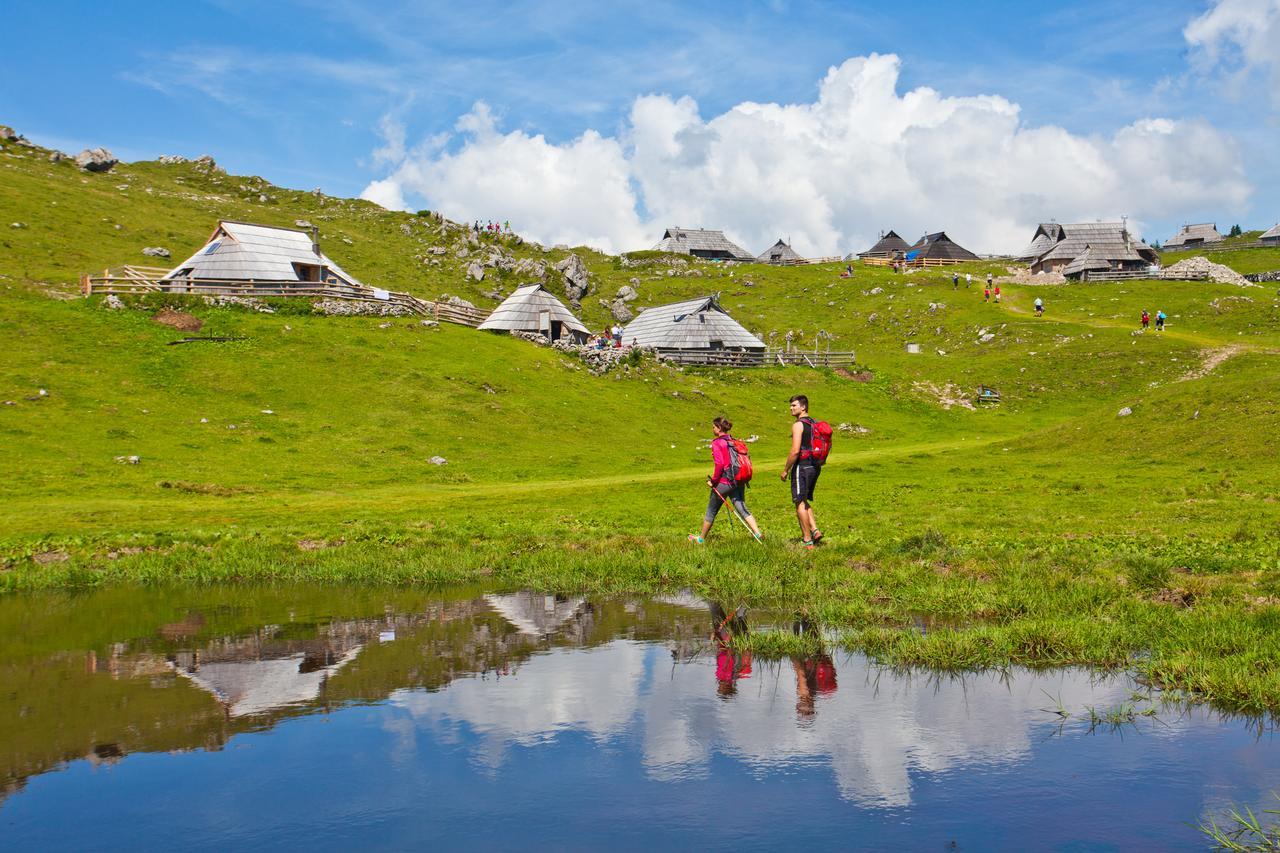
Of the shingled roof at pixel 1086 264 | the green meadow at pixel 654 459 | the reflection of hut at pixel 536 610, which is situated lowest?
the reflection of hut at pixel 536 610

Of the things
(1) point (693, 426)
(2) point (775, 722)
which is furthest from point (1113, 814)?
(1) point (693, 426)

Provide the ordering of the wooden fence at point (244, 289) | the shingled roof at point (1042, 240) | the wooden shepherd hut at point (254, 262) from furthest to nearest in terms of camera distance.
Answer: the shingled roof at point (1042, 240)
the wooden shepherd hut at point (254, 262)
the wooden fence at point (244, 289)

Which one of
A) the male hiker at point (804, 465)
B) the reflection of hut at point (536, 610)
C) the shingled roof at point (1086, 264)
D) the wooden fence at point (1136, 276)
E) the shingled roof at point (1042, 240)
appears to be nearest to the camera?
the reflection of hut at point (536, 610)

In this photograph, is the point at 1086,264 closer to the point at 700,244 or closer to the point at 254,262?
the point at 700,244

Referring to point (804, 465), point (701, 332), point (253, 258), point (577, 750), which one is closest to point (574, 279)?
point (701, 332)

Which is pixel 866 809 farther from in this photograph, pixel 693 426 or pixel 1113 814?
pixel 693 426

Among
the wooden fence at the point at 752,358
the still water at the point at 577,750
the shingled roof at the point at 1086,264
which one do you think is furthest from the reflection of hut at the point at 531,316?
the shingled roof at the point at 1086,264

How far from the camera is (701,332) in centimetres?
7862

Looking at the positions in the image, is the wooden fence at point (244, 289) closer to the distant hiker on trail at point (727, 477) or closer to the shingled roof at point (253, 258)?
the shingled roof at point (253, 258)

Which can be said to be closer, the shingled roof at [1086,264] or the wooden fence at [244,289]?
the wooden fence at [244,289]

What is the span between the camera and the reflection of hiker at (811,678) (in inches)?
352

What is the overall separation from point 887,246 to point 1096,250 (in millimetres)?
46664

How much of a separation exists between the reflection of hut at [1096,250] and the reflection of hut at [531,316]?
239ft

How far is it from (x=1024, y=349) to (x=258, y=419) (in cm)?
6503
